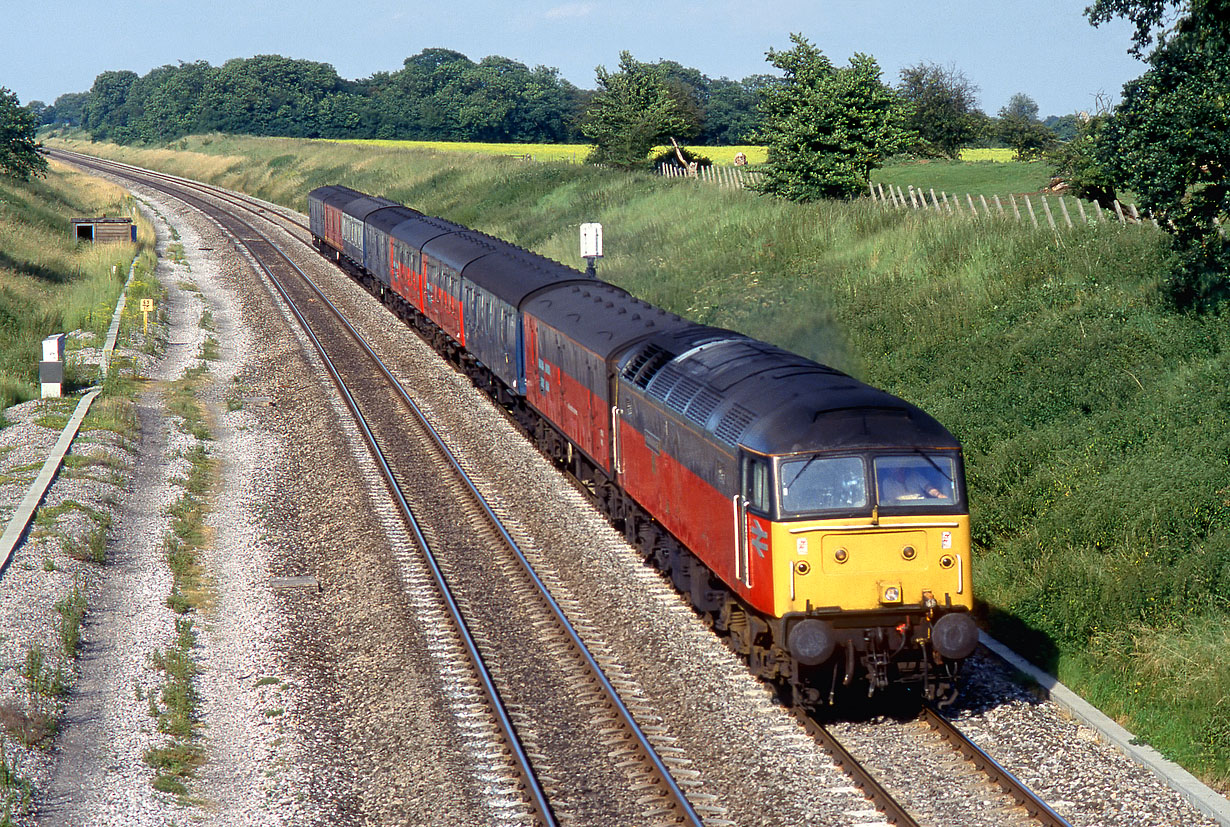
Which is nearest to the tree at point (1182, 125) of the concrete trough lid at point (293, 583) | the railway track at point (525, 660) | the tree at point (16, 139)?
the railway track at point (525, 660)

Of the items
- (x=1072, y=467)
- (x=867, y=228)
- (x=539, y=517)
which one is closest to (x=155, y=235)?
(x=867, y=228)

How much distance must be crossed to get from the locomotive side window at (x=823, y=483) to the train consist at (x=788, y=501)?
1cm

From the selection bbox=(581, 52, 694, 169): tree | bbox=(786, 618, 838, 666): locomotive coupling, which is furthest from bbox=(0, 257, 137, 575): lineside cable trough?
bbox=(581, 52, 694, 169): tree

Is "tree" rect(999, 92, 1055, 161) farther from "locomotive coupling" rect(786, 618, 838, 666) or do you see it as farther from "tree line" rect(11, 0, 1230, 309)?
"locomotive coupling" rect(786, 618, 838, 666)

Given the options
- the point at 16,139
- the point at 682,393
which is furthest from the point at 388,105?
the point at 682,393

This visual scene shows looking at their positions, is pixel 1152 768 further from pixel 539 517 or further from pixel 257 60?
pixel 257 60

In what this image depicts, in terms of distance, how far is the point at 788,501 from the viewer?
11.9 metres

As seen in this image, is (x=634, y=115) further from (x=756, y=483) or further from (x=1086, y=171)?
(x=756, y=483)

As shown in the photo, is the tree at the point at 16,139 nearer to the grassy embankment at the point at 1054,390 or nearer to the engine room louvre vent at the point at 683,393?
the grassy embankment at the point at 1054,390

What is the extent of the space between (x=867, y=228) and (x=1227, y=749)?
22638 mm

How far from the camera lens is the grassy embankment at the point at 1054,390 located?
43.3 feet

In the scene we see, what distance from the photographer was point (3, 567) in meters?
16.5

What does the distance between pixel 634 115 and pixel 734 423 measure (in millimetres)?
54367

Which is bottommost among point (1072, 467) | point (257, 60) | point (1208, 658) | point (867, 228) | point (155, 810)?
point (155, 810)
